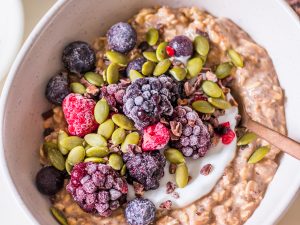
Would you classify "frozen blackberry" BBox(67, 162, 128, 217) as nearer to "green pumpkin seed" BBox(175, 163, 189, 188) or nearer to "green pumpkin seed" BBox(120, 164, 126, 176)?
"green pumpkin seed" BBox(120, 164, 126, 176)

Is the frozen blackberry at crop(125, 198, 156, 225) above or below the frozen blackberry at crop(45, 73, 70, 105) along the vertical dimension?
below

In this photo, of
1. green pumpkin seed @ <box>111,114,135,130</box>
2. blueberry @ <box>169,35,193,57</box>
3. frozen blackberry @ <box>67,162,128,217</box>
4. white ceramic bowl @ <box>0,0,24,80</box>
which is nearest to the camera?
frozen blackberry @ <box>67,162,128,217</box>

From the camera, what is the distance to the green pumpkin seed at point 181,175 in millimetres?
1859

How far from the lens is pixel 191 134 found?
1827 millimetres

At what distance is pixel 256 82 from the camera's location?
6.43ft

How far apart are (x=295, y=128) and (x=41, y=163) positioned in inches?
30.9

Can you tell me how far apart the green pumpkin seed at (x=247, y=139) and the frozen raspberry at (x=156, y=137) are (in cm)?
25

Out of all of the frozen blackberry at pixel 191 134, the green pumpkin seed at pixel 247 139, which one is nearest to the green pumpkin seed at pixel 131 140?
the frozen blackberry at pixel 191 134

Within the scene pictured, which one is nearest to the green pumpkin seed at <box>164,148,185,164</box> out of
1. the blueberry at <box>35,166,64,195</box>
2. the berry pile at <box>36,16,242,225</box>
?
the berry pile at <box>36,16,242,225</box>

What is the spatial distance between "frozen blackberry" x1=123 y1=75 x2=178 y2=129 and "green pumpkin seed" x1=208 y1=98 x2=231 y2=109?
0.50ft

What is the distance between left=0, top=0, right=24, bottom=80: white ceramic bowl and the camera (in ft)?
7.06

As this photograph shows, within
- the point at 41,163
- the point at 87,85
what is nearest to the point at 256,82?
the point at 87,85

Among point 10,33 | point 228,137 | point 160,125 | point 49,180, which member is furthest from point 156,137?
point 10,33

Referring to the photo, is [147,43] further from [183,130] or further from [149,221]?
[149,221]
